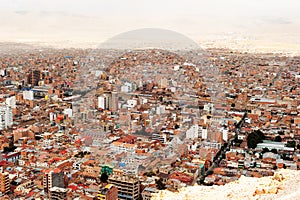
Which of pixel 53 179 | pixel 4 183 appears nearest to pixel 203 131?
pixel 53 179

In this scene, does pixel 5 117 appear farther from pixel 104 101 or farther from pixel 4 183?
pixel 104 101

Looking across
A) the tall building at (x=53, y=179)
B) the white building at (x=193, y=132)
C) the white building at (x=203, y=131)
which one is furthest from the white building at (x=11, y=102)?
the white building at (x=193, y=132)

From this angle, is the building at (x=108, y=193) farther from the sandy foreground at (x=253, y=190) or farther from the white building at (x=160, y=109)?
the sandy foreground at (x=253, y=190)

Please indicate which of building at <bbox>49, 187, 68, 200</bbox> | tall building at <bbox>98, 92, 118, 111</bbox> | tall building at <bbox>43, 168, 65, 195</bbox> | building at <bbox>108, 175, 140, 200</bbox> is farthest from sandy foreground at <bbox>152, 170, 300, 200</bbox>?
tall building at <bbox>43, 168, 65, 195</bbox>

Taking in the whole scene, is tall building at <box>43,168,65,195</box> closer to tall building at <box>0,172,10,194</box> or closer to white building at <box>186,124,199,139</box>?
tall building at <box>0,172,10,194</box>

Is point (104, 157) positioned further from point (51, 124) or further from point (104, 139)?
point (51, 124)

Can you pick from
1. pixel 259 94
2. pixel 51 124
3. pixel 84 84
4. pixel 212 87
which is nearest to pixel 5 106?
pixel 51 124
